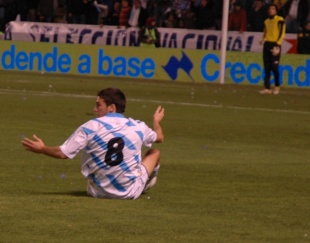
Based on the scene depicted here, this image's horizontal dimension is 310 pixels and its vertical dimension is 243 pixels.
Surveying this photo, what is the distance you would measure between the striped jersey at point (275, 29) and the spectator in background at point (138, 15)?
7.80m

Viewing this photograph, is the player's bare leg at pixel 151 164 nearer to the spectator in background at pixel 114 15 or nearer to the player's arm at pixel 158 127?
the player's arm at pixel 158 127

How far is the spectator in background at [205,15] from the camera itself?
3591cm

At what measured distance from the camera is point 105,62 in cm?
3591

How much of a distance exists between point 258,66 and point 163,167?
19587mm

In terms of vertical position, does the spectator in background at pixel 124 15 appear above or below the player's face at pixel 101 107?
below

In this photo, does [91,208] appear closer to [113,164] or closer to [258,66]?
[113,164]

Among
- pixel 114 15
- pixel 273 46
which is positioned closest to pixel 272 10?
pixel 273 46

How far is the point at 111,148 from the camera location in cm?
1080

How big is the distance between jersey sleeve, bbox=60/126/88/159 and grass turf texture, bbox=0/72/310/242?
458 mm

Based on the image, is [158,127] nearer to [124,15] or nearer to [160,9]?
[124,15]

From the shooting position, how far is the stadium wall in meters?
33.4

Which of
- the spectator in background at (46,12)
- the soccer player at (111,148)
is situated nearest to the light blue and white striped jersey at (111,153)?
the soccer player at (111,148)

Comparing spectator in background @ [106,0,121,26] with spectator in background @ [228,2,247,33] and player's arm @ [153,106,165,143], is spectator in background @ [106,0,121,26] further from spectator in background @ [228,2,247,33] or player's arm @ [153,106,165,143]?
player's arm @ [153,106,165,143]

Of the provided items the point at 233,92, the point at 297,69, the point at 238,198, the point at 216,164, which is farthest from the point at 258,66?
the point at 238,198
